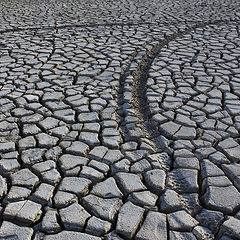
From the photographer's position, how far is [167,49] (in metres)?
5.45

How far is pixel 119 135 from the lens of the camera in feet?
10.5

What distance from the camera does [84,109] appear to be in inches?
144

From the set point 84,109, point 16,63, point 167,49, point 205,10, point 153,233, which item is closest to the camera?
point 153,233

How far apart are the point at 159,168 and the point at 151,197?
35 cm

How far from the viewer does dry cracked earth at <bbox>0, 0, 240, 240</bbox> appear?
2.25 meters

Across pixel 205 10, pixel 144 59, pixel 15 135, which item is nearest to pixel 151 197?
pixel 15 135

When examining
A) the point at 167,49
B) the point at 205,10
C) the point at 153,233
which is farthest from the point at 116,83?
the point at 205,10

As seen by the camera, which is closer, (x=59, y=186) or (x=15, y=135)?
(x=59, y=186)

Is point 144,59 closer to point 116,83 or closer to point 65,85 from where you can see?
point 116,83

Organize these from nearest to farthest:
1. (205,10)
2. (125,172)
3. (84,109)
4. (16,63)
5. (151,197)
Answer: (151,197) < (125,172) < (84,109) < (16,63) < (205,10)

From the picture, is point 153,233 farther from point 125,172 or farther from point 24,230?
point 24,230

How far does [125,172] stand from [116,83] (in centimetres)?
183

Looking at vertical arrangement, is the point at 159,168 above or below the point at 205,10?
below

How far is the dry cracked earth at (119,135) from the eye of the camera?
225cm
